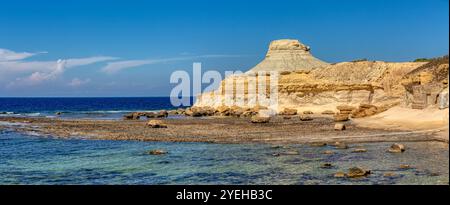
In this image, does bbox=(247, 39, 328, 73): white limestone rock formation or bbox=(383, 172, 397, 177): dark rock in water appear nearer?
bbox=(383, 172, 397, 177): dark rock in water

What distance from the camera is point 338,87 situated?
225ft

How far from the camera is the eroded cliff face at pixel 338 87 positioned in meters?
67.1

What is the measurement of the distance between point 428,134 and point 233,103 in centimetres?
5095

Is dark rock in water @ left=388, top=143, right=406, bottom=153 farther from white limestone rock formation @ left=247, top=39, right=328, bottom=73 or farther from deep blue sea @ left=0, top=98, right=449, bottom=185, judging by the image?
white limestone rock formation @ left=247, top=39, right=328, bottom=73

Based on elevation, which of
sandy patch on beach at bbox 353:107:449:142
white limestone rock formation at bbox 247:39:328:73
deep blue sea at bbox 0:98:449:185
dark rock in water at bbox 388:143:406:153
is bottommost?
deep blue sea at bbox 0:98:449:185

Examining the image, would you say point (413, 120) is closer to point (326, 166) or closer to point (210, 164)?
point (326, 166)

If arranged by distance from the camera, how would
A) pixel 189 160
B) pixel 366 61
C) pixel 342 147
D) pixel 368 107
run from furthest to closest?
pixel 366 61
pixel 368 107
pixel 342 147
pixel 189 160

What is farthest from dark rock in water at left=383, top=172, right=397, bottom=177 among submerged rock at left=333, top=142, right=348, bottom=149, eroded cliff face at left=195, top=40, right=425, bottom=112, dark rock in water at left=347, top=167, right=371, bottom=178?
eroded cliff face at left=195, top=40, right=425, bottom=112

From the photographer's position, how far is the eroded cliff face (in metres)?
67.1

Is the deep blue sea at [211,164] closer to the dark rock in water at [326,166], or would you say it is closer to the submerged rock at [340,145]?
the dark rock in water at [326,166]

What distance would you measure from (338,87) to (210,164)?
5096 cm
